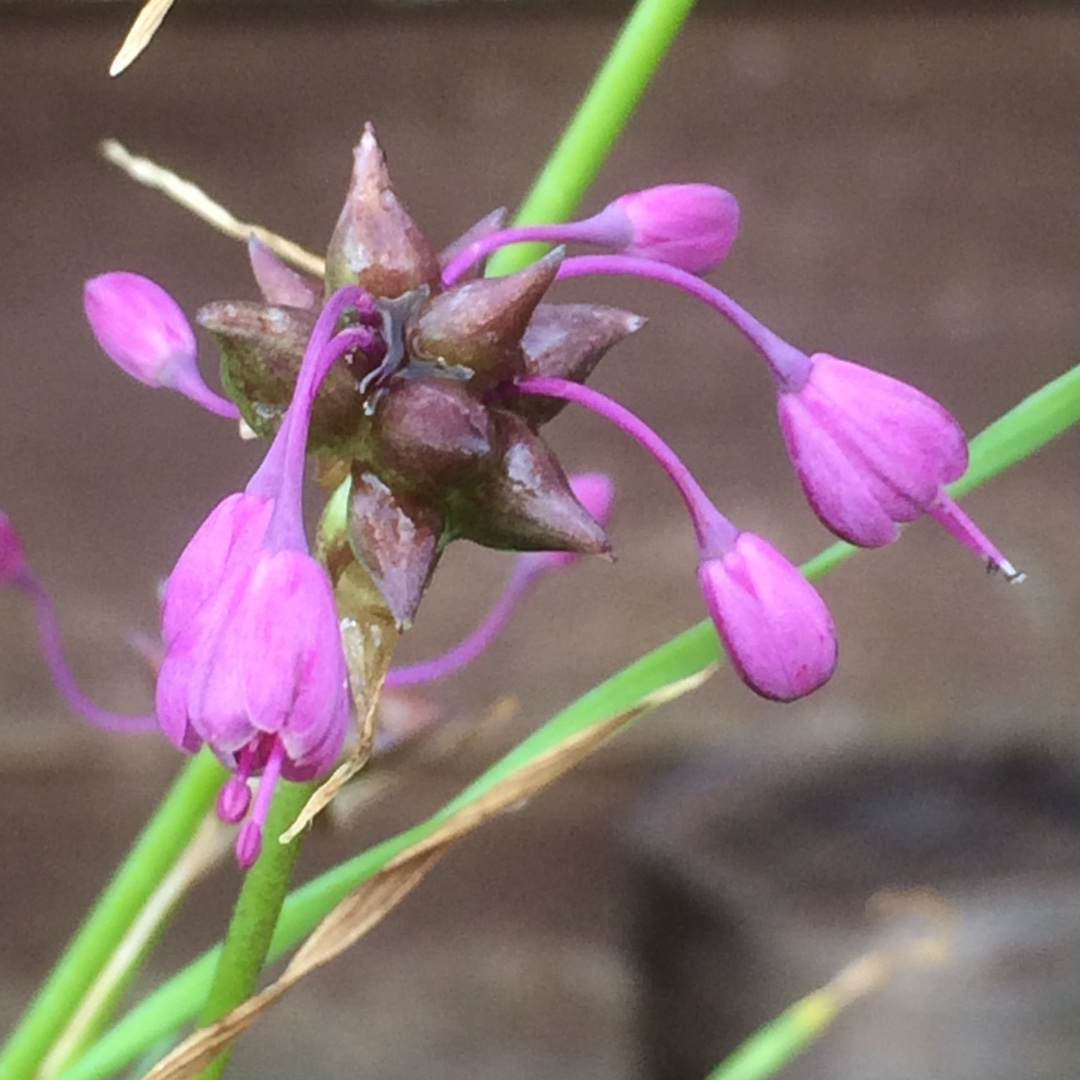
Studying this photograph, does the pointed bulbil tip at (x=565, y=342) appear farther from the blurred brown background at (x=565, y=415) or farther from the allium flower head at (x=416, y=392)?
the blurred brown background at (x=565, y=415)

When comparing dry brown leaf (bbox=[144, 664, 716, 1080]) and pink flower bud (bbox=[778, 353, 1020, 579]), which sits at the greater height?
pink flower bud (bbox=[778, 353, 1020, 579])

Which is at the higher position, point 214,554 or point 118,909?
point 214,554

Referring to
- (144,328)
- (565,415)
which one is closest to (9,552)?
(144,328)

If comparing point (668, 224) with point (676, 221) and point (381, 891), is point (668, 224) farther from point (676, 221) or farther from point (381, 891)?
point (381, 891)

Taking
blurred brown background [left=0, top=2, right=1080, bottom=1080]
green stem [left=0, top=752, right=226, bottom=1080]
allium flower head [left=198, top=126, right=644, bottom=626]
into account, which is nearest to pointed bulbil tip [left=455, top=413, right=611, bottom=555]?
allium flower head [left=198, top=126, right=644, bottom=626]

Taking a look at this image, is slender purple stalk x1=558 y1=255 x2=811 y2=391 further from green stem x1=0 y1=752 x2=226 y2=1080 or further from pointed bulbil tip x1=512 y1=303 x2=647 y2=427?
green stem x1=0 y1=752 x2=226 y2=1080

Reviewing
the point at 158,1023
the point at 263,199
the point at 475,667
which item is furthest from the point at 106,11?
the point at 158,1023

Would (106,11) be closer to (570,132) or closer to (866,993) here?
(570,132)

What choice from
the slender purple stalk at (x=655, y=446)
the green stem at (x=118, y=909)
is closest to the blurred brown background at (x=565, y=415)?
the green stem at (x=118, y=909)
